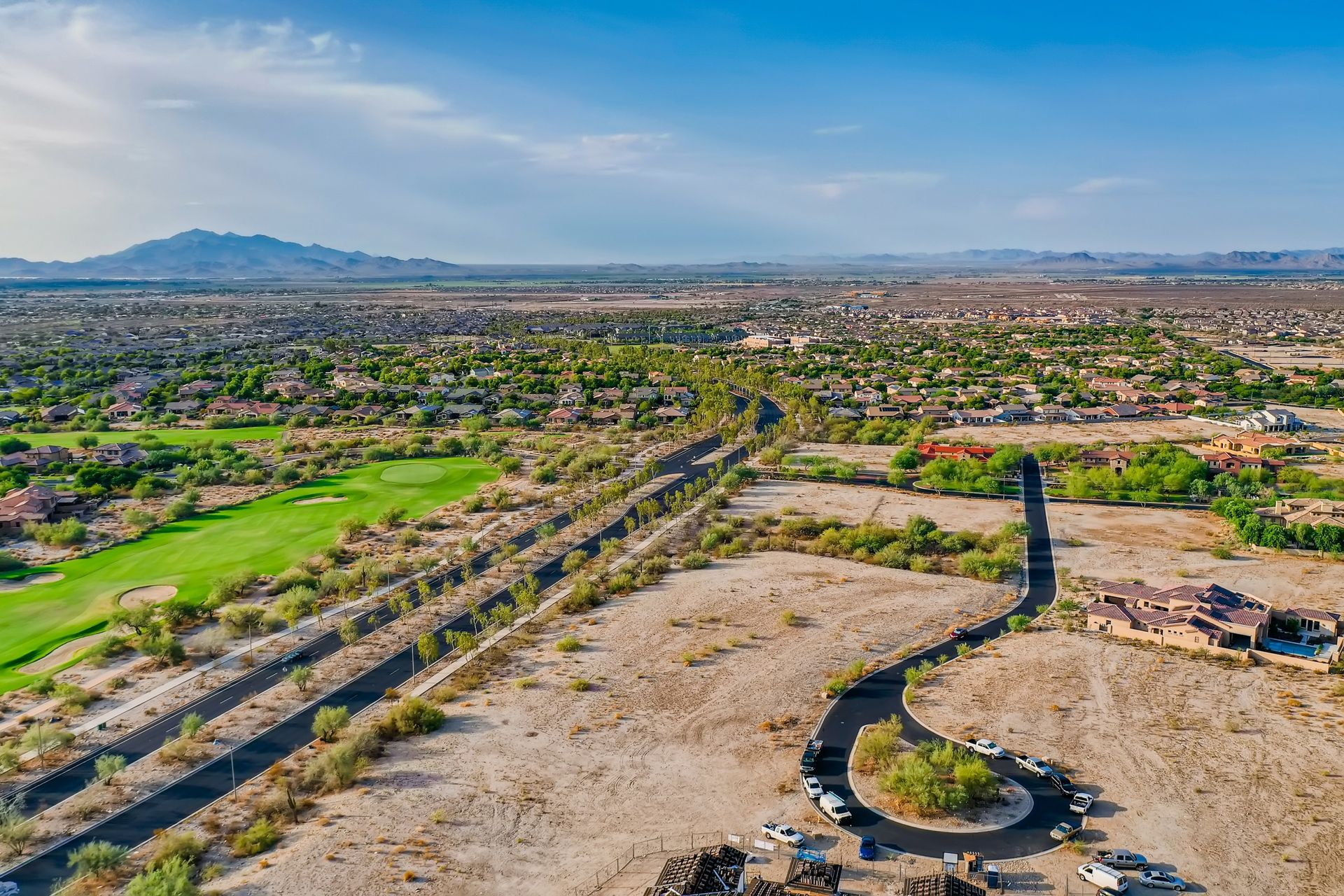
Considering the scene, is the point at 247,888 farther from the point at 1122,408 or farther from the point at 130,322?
the point at 130,322

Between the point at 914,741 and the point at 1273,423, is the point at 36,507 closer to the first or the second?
the point at 914,741

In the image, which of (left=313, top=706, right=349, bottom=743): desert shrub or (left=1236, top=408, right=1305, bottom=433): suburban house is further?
(left=1236, top=408, right=1305, bottom=433): suburban house

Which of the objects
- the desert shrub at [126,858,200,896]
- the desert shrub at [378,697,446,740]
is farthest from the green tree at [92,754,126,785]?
the desert shrub at [378,697,446,740]

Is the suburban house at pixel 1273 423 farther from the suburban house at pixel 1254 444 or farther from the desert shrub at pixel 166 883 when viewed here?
the desert shrub at pixel 166 883

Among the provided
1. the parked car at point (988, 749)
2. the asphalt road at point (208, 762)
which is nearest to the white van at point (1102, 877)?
the parked car at point (988, 749)

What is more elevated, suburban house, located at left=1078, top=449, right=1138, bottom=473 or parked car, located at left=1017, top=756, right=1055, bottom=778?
suburban house, located at left=1078, top=449, right=1138, bottom=473

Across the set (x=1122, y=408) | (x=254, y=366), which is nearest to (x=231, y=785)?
(x=1122, y=408)

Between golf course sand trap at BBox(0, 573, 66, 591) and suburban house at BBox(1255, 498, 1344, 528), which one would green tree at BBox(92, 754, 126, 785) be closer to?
golf course sand trap at BBox(0, 573, 66, 591)
